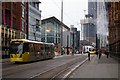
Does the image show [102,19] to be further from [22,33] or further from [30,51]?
[30,51]

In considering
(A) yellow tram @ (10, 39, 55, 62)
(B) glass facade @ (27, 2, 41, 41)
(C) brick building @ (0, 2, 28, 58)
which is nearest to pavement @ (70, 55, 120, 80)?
(A) yellow tram @ (10, 39, 55, 62)

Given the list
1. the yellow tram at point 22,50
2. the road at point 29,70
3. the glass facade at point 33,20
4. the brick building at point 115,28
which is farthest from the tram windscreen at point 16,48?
the glass facade at point 33,20

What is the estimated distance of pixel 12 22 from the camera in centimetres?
7044

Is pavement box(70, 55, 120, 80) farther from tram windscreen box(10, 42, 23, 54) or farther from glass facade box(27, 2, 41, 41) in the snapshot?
glass facade box(27, 2, 41, 41)

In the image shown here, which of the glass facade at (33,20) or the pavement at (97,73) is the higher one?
the glass facade at (33,20)

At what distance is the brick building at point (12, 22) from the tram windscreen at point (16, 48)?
20.1 metres

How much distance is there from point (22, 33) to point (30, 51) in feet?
122

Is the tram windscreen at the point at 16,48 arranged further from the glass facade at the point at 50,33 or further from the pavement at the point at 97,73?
the glass facade at the point at 50,33

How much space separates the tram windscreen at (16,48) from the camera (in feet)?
131

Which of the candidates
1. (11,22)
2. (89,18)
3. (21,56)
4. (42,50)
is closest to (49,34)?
(89,18)

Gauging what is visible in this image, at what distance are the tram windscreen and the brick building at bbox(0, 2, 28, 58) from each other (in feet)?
66.0

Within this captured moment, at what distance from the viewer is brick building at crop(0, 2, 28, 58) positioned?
204 feet

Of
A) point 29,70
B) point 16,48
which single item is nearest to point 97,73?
point 29,70

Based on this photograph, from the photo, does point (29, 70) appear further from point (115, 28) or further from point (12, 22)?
point (12, 22)
